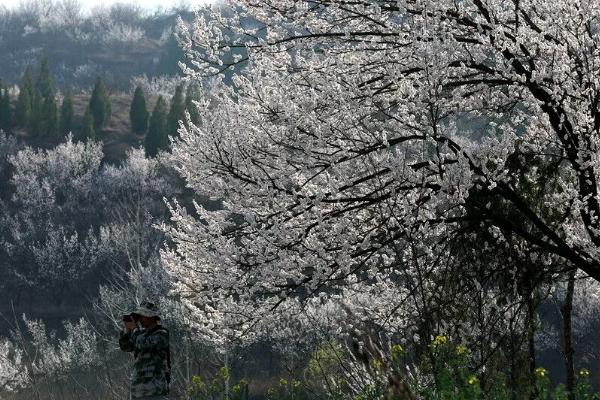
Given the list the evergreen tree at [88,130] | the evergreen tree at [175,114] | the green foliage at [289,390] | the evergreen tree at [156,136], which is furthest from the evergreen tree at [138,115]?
the green foliage at [289,390]

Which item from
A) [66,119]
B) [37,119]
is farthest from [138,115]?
[37,119]

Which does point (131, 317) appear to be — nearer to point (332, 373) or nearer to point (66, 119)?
point (332, 373)

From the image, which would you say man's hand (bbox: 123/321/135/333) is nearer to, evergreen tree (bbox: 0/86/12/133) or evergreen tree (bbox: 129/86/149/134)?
evergreen tree (bbox: 0/86/12/133)

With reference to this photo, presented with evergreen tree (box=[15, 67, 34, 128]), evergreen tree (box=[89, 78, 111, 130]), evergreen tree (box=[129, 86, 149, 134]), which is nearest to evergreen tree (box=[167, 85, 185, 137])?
evergreen tree (box=[129, 86, 149, 134])

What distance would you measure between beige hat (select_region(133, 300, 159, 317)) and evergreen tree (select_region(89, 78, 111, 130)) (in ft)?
327

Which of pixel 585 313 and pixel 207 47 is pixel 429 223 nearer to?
pixel 207 47

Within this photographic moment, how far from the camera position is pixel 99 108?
10562 cm

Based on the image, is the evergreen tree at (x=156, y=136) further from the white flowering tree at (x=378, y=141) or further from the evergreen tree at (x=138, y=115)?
the white flowering tree at (x=378, y=141)

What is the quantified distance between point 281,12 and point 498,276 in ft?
11.6

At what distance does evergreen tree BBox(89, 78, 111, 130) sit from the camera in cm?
10481

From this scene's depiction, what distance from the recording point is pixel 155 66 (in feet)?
641

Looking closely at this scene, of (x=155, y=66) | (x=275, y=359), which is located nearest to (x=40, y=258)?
(x=275, y=359)

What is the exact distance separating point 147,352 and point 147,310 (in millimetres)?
365

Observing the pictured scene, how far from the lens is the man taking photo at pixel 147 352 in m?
7.68
